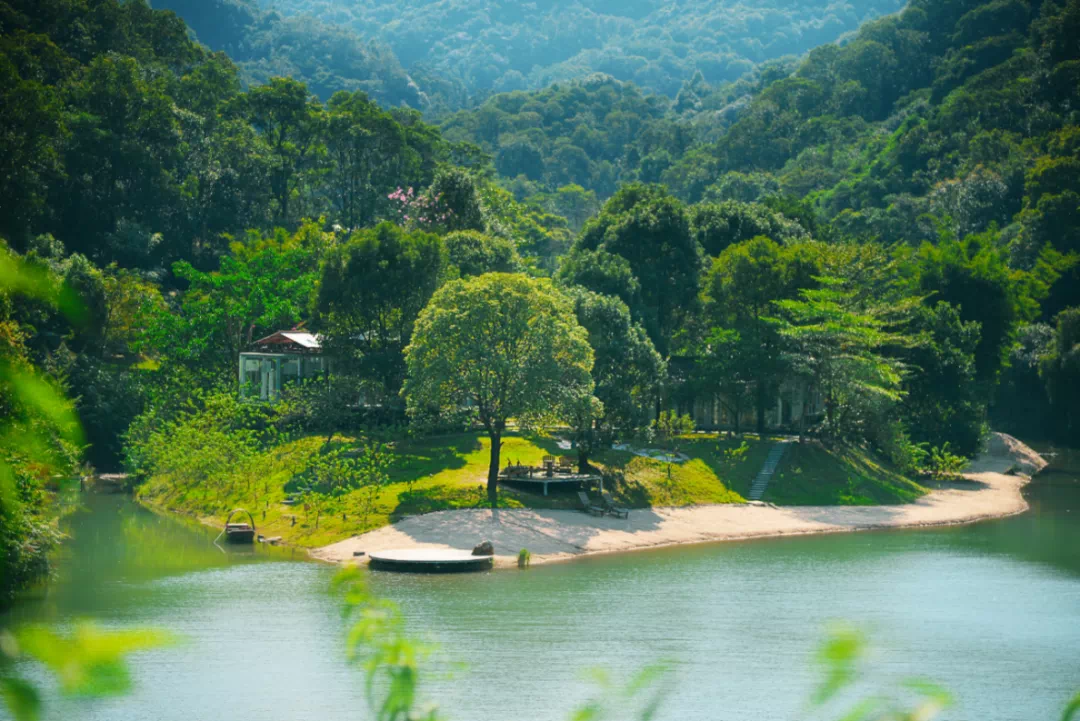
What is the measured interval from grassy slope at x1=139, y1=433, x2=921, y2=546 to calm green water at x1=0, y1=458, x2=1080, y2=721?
3572mm

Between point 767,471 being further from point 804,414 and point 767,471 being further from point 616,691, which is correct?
point 616,691

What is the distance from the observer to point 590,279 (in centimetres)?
6347

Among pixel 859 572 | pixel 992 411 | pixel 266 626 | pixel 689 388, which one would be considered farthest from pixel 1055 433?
pixel 266 626

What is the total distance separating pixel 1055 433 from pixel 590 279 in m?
39.5

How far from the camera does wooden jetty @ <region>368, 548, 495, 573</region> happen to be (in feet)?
138

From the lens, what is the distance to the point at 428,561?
42.1 meters

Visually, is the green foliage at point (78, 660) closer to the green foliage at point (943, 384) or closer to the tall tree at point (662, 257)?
the tall tree at point (662, 257)

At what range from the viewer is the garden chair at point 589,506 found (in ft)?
165

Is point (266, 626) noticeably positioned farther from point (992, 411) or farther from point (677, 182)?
point (677, 182)

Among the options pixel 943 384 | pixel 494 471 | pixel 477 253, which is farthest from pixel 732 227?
pixel 494 471

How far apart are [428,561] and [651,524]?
12048mm

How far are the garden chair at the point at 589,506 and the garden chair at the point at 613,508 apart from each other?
247mm

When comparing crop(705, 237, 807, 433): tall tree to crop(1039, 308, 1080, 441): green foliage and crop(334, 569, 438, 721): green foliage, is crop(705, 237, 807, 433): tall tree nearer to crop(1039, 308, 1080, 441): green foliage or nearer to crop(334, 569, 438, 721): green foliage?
crop(1039, 308, 1080, 441): green foliage

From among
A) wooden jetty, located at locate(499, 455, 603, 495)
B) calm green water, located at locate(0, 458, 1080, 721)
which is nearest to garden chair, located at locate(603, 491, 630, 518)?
wooden jetty, located at locate(499, 455, 603, 495)
